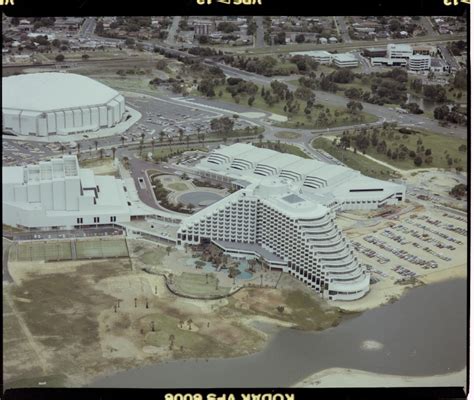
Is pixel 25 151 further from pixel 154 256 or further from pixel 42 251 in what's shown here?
pixel 154 256

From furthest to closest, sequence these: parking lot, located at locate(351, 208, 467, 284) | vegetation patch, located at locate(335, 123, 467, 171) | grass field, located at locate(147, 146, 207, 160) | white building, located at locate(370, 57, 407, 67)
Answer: white building, located at locate(370, 57, 407, 67) < grass field, located at locate(147, 146, 207, 160) < vegetation patch, located at locate(335, 123, 467, 171) < parking lot, located at locate(351, 208, 467, 284)

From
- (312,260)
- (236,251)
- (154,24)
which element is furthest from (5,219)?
(154,24)

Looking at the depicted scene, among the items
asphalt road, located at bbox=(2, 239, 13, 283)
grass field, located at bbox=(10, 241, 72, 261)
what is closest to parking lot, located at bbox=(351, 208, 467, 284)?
A: grass field, located at bbox=(10, 241, 72, 261)

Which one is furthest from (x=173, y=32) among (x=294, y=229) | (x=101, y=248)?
(x=294, y=229)

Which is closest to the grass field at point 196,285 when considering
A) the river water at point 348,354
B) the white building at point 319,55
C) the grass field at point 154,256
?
the grass field at point 154,256

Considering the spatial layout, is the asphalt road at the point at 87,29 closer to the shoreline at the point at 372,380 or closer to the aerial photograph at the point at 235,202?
the aerial photograph at the point at 235,202

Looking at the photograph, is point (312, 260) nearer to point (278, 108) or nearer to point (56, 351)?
point (56, 351)

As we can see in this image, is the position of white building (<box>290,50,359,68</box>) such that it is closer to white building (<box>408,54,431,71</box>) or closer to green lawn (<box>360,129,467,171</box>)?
white building (<box>408,54,431,71</box>)
